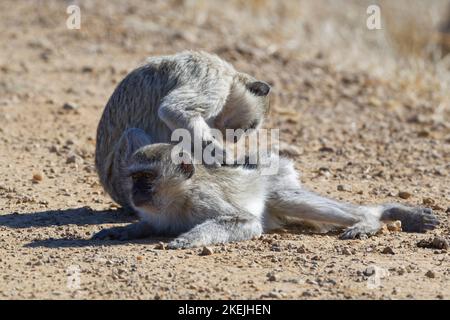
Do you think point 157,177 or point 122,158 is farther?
point 122,158

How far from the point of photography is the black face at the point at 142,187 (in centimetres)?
734

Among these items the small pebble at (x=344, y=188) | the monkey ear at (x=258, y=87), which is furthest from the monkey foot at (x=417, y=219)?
the monkey ear at (x=258, y=87)

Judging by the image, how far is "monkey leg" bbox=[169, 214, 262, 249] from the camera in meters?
7.16

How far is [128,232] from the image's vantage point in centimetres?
754

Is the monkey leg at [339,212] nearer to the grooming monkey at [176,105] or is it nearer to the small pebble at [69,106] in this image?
the grooming monkey at [176,105]

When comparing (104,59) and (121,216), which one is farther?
(104,59)

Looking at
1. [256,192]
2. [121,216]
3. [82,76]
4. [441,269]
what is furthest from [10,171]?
[441,269]

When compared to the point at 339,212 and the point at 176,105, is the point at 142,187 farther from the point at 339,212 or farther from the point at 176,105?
the point at 339,212

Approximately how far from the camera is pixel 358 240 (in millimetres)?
7531

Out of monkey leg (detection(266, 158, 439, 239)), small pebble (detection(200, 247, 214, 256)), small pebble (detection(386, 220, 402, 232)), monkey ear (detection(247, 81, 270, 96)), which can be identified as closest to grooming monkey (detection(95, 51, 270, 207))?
monkey ear (detection(247, 81, 270, 96))

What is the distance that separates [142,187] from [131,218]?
3.06 feet

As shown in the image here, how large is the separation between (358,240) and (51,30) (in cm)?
806

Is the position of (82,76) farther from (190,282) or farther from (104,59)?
(190,282)

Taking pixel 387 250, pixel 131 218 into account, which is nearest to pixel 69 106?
pixel 131 218
